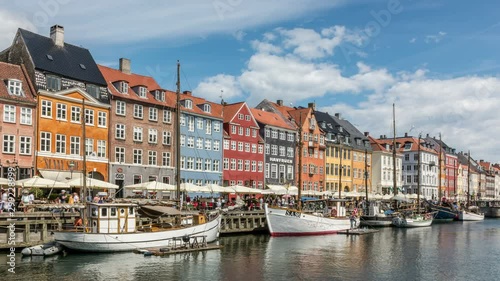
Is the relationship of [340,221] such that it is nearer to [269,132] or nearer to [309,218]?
[309,218]

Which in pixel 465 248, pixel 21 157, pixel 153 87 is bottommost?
pixel 465 248

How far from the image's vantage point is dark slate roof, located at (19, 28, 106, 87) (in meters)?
52.4

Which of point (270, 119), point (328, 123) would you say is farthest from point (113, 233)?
point (328, 123)

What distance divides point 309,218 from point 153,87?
1072 inches

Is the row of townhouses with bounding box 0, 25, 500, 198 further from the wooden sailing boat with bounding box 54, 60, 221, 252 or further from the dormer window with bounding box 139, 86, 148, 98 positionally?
the wooden sailing boat with bounding box 54, 60, 221, 252

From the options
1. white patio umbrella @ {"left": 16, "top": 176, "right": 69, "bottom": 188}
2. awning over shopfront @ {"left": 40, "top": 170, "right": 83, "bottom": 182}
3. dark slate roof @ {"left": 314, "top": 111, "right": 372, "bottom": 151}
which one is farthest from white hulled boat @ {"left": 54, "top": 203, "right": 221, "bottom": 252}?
dark slate roof @ {"left": 314, "top": 111, "right": 372, "bottom": 151}

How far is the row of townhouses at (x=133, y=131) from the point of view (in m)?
50.1

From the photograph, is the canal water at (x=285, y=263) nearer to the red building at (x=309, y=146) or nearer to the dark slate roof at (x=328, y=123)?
the red building at (x=309, y=146)

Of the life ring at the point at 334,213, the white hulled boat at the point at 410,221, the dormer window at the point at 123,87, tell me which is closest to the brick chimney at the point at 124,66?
the dormer window at the point at 123,87

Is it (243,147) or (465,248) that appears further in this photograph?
(243,147)

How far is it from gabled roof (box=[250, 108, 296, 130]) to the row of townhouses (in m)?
0.23

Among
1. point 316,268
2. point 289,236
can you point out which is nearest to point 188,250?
point 316,268

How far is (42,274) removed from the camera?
27109 millimetres

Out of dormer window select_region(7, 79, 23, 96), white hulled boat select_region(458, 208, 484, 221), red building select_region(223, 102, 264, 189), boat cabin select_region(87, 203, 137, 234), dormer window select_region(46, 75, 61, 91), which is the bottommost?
white hulled boat select_region(458, 208, 484, 221)
